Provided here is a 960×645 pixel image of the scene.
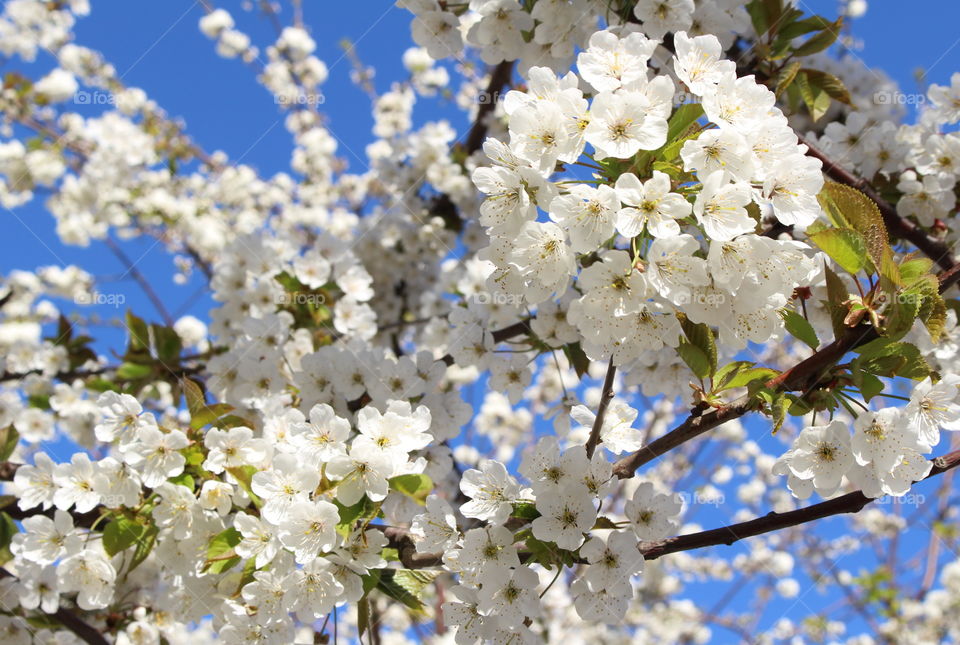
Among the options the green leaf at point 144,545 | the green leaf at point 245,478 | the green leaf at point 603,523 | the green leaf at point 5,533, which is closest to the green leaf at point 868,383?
the green leaf at point 603,523

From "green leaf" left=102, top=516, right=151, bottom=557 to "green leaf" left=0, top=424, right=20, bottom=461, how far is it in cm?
61

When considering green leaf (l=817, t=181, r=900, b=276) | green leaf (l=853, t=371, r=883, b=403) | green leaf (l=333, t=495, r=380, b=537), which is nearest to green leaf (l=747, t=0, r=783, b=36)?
green leaf (l=817, t=181, r=900, b=276)

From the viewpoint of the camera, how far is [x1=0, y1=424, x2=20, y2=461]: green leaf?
2.14 meters

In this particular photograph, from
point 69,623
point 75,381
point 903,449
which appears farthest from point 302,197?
point 903,449

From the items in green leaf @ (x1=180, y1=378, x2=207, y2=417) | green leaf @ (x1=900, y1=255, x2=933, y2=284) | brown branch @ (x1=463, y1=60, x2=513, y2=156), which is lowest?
green leaf @ (x1=180, y1=378, x2=207, y2=417)

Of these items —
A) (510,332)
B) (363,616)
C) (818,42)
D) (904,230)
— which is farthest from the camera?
(510,332)

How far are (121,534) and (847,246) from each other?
172 centimetres

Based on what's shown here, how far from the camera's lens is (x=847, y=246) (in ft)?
4.24

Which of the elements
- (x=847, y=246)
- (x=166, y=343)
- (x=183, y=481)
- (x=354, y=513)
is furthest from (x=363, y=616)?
(x=166, y=343)

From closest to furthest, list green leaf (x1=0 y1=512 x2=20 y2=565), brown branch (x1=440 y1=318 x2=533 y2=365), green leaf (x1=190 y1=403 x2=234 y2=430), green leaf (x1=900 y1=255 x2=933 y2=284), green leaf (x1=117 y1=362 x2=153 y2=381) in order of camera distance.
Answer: green leaf (x1=900 y1=255 x2=933 y2=284), green leaf (x1=190 y1=403 x2=234 y2=430), green leaf (x1=0 y1=512 x2=20 y2=565), brown branch (x1=440 y1=318 x2=533 y2=365), green leaf (x1=117 y1=362 x2=153 y2=381)

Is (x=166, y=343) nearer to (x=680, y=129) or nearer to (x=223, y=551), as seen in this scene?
(x=223, y=551)

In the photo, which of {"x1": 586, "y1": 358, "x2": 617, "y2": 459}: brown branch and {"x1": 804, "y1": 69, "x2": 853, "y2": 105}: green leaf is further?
{"x1": 804, "y1": 69, "x2": 853, "y2": 105}: green leaf

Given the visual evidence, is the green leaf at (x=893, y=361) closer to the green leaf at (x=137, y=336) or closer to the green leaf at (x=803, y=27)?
the green leaf at (x=803, y=27)

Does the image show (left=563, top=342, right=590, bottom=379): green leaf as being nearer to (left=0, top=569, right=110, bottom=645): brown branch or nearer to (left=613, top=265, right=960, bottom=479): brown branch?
(left=613, top=265, right=960, bottom=479): brown branch
